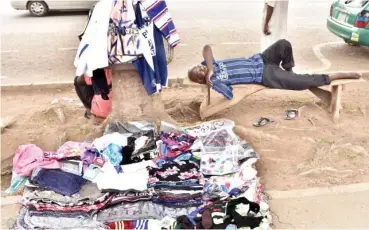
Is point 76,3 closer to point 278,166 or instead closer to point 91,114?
point 91,114

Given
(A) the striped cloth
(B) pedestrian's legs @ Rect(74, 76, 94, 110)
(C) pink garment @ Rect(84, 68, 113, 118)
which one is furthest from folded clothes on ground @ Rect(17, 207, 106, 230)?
(A) the striped cloth

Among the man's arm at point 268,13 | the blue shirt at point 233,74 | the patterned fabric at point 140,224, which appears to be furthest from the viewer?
the man's arm at point 268,13

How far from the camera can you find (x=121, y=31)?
4113 millimetres

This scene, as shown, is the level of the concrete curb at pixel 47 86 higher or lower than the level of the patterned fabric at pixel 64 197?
lower

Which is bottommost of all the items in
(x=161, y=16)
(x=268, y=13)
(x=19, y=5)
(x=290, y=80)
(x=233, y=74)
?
(x=19, y=5)

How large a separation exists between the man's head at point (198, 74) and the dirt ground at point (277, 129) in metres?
0.57

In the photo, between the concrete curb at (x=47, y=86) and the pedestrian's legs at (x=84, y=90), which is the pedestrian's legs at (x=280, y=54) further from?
the pedestrian's legs at (x=84, y=90)

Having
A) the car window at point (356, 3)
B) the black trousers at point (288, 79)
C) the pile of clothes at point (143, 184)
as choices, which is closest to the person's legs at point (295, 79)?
the black trousers at point (288, 79)

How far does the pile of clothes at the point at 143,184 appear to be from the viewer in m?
3.33

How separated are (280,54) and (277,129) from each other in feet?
2.99

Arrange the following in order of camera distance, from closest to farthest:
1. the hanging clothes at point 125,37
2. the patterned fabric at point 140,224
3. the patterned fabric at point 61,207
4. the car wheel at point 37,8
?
the patterned fabric at point 140,224 < the patterned fabric at point 61,207 < the hanging clothes at point 125,37 < the car wheel at point 37,8

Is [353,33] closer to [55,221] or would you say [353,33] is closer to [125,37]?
[125,37]

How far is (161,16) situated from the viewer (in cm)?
417

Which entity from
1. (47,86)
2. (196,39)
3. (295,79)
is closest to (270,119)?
(295,79)
